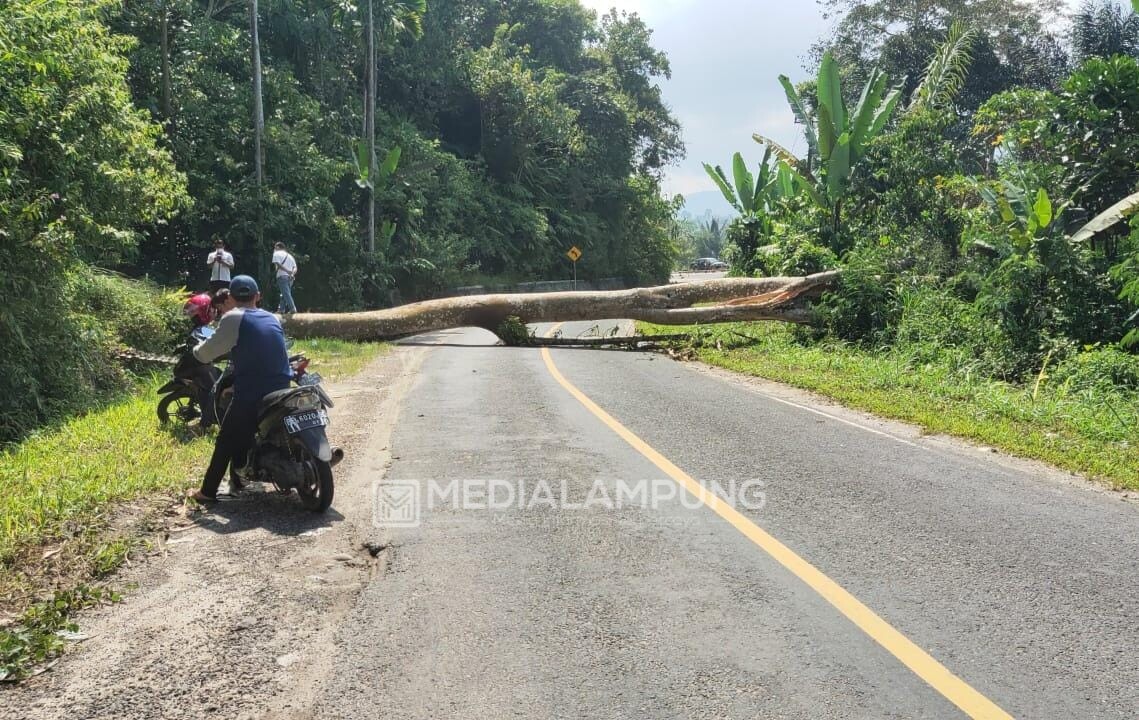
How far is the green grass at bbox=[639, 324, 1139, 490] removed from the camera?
7.88m

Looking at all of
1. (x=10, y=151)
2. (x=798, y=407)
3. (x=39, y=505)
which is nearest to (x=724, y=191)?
(x=798, y=407)

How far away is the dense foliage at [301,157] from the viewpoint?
9859mm

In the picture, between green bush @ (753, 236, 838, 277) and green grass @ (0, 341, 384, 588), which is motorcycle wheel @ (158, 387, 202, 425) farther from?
green bush @ (753, 236, 838, 277)

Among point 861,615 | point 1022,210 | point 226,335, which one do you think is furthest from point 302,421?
point 1022,210

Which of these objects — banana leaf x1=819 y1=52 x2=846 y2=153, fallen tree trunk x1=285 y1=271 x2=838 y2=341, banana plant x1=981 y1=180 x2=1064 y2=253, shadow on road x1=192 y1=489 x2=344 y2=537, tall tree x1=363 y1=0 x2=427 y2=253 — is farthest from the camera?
tall tree x1=363 y1=0 x2=427 y2=253

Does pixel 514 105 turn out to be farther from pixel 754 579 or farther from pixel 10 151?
pixel 754 579

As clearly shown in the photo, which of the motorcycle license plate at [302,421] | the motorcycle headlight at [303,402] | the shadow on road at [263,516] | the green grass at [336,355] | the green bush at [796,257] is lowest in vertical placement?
the shadow on road at [263,516]

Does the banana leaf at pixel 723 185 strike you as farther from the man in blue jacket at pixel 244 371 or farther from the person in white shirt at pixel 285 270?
the man in blue jacket at pixel 244 371

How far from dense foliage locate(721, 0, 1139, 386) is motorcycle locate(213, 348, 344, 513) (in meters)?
9.90

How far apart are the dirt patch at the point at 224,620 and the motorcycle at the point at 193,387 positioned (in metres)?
2.29

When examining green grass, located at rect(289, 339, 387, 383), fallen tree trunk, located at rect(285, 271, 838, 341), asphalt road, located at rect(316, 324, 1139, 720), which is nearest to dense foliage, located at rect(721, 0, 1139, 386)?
fallen tree trunk, located at rect(285, 271, 838, 341)

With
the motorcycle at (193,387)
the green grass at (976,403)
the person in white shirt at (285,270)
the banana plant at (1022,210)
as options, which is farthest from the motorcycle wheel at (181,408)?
the banana plant at (1022,210)

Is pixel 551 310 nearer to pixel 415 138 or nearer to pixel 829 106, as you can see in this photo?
pixel 829 106

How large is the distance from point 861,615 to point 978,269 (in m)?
12.7
